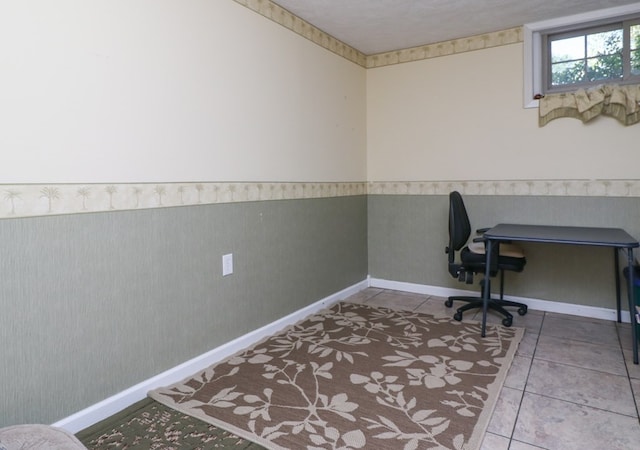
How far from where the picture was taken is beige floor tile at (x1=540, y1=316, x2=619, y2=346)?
2.75 m

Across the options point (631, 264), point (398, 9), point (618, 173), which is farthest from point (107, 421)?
point (618, 173)

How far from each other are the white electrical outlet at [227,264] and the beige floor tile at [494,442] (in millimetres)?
1604

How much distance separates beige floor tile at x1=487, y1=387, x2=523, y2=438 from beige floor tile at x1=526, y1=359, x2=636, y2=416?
0.37 feet

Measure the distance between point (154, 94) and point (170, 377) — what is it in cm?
147

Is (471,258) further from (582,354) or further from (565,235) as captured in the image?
(582,354)

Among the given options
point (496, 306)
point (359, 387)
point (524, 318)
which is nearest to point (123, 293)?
point (359, 387)

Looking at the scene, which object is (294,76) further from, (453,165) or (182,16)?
(453,165)

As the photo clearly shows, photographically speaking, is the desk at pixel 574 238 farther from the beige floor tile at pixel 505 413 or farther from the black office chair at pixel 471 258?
the beige floor tile at pixel 505 413

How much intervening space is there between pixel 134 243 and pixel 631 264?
2722 millimetres

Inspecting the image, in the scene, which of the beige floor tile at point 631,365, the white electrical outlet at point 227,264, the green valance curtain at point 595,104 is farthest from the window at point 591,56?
the white electrical outlet at point 227,264

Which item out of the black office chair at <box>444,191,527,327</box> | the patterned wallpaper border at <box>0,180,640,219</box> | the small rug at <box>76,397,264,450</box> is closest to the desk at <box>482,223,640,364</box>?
the black office chair at <box>444,191,527,327</box>

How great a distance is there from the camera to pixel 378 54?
3.96m

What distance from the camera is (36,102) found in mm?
1604

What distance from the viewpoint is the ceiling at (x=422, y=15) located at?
112 inches
